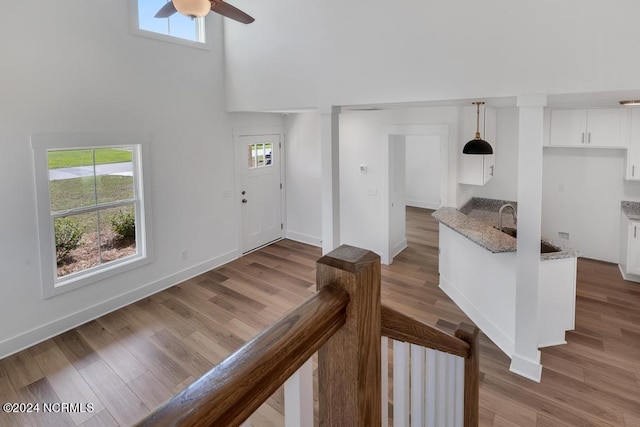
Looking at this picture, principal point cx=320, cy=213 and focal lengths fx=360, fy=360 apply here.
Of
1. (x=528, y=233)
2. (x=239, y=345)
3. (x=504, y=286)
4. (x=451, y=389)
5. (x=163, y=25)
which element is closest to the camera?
(x=451, y=389)

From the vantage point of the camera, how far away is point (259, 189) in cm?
636

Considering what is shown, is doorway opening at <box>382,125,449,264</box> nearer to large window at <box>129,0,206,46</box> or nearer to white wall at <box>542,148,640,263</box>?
white wall at <box>542,148,640,263</box>

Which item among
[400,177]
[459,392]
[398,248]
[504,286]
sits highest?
[400,177]

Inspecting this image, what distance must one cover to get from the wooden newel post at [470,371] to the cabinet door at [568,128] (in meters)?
4.91

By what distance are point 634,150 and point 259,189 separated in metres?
5.47

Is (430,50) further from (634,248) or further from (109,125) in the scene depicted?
(634,248)

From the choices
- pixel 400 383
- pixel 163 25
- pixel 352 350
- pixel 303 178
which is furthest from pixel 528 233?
pixel 163 25

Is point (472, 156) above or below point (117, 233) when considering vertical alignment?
above

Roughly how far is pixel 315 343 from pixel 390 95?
3.28 metres

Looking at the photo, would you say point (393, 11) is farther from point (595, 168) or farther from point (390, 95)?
point (595, 168)

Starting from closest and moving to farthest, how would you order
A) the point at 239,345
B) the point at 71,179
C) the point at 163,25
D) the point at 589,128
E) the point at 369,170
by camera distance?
the point at 239,345, the point at 71,179, the point at 163,25, the point at 589,128, the point at 369,170

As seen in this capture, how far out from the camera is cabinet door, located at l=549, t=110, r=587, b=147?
5051 mm

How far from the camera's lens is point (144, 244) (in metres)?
4.71

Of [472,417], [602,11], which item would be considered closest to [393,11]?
[602,11]
